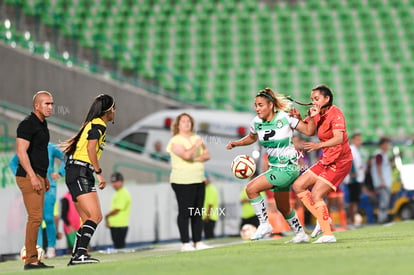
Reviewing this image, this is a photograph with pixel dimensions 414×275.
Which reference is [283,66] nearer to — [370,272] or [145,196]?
[145,196]

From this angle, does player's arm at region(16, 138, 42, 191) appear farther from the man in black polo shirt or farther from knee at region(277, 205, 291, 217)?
knee at region(277, 205, 291, 217)

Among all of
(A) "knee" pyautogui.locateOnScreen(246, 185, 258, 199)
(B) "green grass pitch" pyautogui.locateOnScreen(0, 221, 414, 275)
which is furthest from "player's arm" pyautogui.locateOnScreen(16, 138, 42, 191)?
(A) "knee" pyautogui.locateOnScreen(246, 185, 258, 199)

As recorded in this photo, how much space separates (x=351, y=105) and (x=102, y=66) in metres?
8.42

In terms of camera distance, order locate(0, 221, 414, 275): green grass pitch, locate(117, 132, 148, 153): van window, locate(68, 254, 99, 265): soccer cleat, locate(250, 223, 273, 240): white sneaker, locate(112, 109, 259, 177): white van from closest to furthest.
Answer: locate(0, 221, 414, 275): green grass pitch, locate(68, 254, 99, 265): soccer cleat, locate(250, 223, 273, 240): white sneaker, locate(112, 109, 259, 177): white van, locate(117, 132, 148, 153): van window

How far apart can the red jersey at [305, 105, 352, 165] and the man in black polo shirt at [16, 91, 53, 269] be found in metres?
2.95

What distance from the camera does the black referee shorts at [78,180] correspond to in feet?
36.5

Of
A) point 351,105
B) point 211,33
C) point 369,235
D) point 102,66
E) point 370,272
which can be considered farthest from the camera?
point 211,33

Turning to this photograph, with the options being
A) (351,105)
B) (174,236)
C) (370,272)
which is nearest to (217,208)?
(174,236)

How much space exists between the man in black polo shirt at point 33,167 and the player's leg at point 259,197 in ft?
7.66

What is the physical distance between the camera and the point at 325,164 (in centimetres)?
1200

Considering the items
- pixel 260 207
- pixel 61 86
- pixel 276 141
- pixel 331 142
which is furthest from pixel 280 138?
pixel 61 86

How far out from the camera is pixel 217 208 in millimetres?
19516

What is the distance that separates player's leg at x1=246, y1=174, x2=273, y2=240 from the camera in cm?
1184

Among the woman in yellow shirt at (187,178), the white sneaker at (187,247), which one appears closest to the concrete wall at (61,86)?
the woman in yellow shirt at (187,178)
